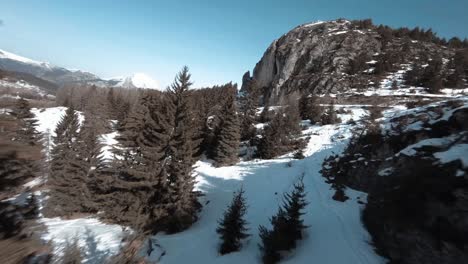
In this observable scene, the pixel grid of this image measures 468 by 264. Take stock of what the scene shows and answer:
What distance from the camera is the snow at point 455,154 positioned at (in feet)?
31.2

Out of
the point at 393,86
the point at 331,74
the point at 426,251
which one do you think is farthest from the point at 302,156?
the point at 331,74

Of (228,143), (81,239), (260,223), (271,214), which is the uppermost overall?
(228,143)

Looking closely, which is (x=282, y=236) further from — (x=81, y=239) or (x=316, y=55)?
(x=316, y=55)

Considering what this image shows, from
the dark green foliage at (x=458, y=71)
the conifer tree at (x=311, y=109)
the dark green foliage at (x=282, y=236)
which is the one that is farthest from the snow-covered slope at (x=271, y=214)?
the dark green foliage at (x=458, y=71)

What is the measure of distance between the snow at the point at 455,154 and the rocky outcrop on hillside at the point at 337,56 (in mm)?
41186

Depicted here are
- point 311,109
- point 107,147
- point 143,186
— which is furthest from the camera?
point 311,109

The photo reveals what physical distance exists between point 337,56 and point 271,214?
60.0 m

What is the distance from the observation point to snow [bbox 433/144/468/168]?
31.2 feet

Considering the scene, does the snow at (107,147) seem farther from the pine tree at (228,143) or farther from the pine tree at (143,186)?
the pine tree at (228,143)

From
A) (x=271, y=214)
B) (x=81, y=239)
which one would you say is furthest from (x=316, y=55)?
(x=81, y=239)

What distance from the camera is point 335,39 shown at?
70.9 metres

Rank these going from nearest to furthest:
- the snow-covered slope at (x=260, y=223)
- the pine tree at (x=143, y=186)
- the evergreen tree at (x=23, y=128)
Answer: the evergreen tree at (x=23, y=128) < the snow-covered slope at (x=260, y=223) < the pine tree at (x=143, y=186)

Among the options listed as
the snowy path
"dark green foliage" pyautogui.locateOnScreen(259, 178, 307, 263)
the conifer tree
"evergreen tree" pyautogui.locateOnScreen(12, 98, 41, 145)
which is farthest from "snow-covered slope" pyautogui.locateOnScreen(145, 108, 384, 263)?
the conifer tree

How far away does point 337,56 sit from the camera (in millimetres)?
64812
